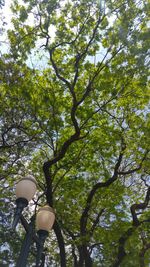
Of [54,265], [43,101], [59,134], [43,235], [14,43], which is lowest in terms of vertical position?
[43,235]

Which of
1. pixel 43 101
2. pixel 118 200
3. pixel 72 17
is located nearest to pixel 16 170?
pixel 43 101

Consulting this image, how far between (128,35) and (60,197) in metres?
6.51

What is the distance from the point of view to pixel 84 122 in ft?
31.9

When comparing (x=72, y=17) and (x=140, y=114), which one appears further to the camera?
(x=140, y=114)

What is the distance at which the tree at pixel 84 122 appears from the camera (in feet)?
28.6

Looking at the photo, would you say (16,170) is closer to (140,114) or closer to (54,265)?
(140,114)

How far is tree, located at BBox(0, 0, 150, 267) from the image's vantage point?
8711 millimetres

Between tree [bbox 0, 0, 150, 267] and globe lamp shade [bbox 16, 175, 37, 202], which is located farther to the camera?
tree [bbox 0, 0, 150, 267]

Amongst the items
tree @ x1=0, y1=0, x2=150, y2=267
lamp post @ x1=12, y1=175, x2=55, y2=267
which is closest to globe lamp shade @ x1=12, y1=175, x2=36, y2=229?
lamp post @ x1=12, y1=175, x2=55, y2=267

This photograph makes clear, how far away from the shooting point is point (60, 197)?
11.9 metres

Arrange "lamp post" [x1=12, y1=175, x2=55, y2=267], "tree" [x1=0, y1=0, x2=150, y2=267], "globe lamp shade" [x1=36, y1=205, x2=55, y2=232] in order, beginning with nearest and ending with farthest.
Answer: "lamp post" [x1=12, y1=175, x2=55, y2=267] → "globe lamp shade" [x1=36, y1=205, x2=55, y2=232] → "tree" [x1=0, y1=0, x2=150, y2=267]

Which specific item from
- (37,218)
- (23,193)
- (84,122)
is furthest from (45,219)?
(84,122)

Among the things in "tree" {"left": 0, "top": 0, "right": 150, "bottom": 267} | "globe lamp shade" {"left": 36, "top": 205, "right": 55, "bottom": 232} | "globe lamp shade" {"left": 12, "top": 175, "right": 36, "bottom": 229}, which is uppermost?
"tree" {"left": 0, "top": 0, "right": 150, "bottom": 267}

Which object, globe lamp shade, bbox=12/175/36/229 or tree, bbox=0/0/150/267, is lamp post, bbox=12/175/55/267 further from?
tree, bbox=0/0/150/267
